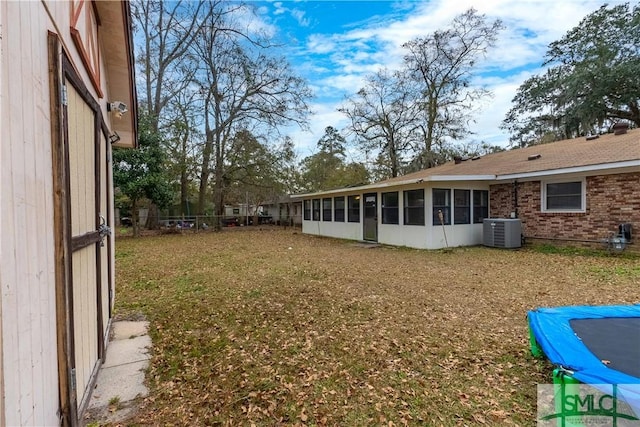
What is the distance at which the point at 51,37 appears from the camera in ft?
5.41

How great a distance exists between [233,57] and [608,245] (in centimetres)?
1920

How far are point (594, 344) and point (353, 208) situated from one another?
11508 millimetres

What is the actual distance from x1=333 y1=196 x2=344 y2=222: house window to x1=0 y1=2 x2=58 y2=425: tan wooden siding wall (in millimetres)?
13148

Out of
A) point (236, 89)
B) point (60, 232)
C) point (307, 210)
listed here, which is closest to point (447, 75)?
point (307, 210)

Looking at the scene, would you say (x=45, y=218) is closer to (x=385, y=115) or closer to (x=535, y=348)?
(x=535, y=348)

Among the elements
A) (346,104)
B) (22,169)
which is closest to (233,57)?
(346,104)

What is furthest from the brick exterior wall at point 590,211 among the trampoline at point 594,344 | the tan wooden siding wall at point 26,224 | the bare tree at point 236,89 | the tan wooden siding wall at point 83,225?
the bare tree at point 236,89

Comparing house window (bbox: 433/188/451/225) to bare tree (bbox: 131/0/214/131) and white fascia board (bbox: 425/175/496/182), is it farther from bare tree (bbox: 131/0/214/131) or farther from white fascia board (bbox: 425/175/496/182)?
bare tree (bbox: 131/0/214/131)

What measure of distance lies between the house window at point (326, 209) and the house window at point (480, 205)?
21.7 feet

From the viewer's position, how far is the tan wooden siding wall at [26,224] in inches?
45.5

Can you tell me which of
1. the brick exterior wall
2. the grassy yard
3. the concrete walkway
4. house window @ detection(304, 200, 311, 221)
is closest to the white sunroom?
the brick exterior wall

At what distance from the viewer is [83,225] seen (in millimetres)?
2365

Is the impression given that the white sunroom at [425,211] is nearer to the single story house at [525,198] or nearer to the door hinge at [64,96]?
the single story house at [525,198]

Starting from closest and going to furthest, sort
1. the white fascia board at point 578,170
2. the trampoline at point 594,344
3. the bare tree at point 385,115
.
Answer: the trampoline at point 594,344, the white fascia board at point 578,170, the bare tree at point 385,115
